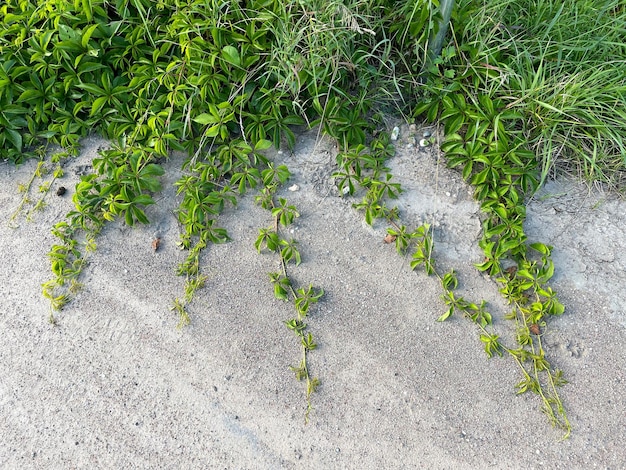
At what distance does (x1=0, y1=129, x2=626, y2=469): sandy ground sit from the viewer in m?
1.88

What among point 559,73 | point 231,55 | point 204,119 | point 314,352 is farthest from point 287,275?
point 559,73

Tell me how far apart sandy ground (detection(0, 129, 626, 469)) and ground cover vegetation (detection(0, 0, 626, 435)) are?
0.08m

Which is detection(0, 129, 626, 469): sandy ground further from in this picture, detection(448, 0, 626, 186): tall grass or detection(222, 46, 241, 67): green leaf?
detection(222, 46, 241, 67): green leaf

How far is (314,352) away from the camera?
207cm

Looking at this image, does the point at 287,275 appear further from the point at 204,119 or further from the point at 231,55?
the point at 231,55

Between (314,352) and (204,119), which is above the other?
(204,119)

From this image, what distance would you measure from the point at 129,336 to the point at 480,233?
5.04 feet

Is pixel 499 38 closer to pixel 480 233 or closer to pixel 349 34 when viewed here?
pixel 349 34

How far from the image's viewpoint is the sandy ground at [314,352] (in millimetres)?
1876

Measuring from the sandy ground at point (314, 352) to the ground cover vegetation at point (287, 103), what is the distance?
81mm

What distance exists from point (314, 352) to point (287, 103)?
44.7 inches

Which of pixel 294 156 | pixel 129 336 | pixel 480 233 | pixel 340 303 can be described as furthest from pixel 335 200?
pixel 129 336

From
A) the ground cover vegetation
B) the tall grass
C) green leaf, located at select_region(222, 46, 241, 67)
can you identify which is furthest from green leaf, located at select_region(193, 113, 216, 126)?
the tall grass

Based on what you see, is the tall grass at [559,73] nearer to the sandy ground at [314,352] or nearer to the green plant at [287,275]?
the sandy ground at [314,352]
